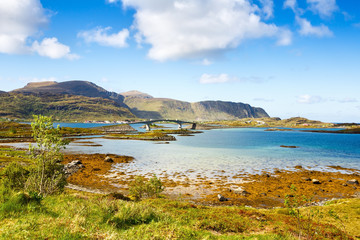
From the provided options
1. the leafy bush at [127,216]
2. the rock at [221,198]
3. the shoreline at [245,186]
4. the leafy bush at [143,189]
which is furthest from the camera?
the shoreline at [245,186]

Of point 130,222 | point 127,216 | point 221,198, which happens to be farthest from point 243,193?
point 127,216

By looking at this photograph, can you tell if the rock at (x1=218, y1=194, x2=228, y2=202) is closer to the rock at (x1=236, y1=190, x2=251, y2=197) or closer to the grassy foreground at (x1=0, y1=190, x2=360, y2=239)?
the rock at (x1=236, y1=190, x2=251, y2=197)

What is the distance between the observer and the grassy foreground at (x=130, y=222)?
8961mm

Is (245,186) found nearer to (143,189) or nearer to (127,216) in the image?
(143,189)

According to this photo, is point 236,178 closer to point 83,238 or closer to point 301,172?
point 301,172

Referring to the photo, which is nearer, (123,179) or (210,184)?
(210,184)

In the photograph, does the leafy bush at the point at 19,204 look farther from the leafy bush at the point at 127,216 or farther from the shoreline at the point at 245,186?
the shoreline at the point at 245,186

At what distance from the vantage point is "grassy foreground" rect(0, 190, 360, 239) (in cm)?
896

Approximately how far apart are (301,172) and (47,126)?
58533mm

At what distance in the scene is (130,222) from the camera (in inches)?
484

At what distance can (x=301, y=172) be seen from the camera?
53031 millimetres

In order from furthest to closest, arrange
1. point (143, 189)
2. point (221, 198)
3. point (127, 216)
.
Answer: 1. point (221, 198)
2. point (143, 189)
3. point (127, 216)

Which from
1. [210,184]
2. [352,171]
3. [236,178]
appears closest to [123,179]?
[210,184]

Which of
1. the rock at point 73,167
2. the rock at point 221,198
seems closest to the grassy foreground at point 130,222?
the rock at point 221,198
